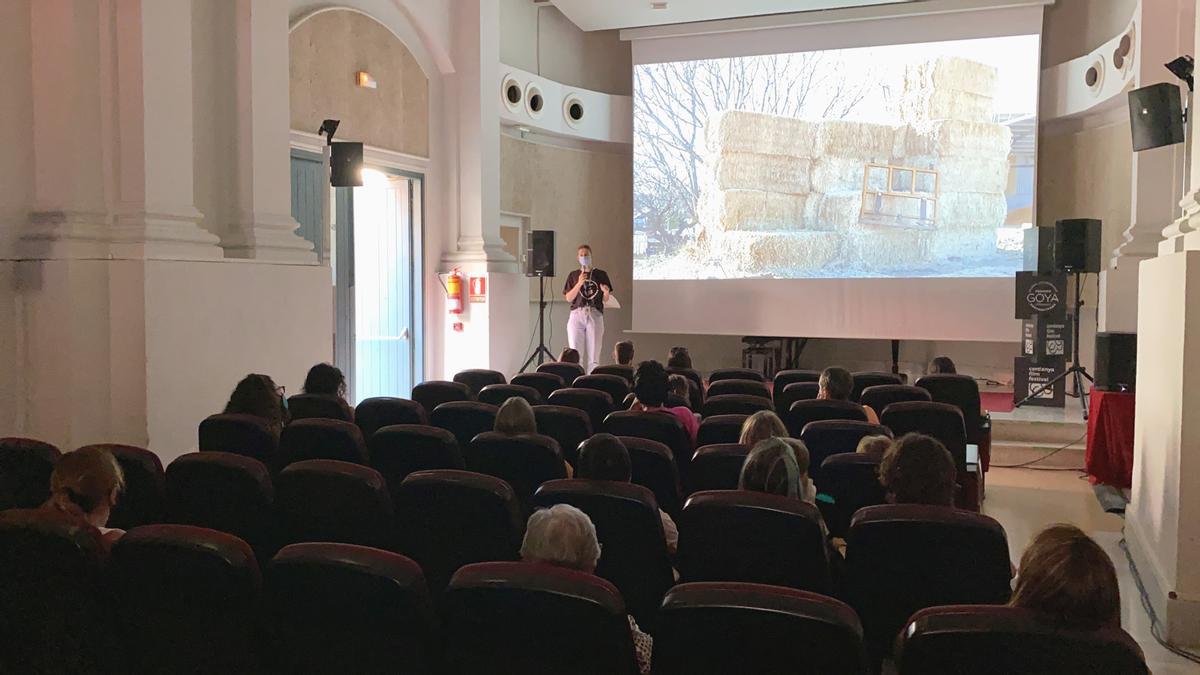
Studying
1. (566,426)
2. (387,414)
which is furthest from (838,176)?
(387,414)

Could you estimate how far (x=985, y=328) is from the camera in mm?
9938

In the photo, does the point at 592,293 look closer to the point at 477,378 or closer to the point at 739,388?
the point at 477,378

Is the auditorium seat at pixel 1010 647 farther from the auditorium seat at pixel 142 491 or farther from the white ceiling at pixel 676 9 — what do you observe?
the white ceiling at pixel 676 9

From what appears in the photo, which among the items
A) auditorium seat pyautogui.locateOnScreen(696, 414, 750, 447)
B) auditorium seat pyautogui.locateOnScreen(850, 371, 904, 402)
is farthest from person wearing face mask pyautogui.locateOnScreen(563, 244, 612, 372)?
auditorium seat pyautogui.locateOnScreen(696, 414, 750, 447)

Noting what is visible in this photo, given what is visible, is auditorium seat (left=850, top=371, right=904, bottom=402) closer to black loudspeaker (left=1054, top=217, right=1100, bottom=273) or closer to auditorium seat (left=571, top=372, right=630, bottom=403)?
auditorium seat (left=571, top=372, right=630, bottom=403)

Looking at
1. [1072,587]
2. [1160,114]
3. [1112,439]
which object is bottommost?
[1112,439]

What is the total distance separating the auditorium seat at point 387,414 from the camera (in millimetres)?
4418

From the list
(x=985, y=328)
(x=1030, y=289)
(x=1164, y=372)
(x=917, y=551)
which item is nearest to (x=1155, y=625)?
(x=1164, y=372)

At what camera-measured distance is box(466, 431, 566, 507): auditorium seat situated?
3.40m

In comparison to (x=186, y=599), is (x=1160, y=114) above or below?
above

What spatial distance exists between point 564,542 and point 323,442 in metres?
1.80

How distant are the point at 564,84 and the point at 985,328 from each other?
19.8 ft

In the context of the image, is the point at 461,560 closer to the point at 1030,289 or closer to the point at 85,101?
the point at 85,101

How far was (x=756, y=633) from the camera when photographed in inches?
66.6
